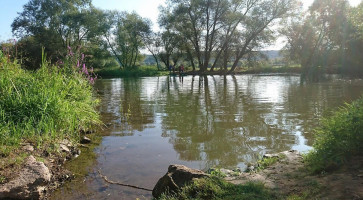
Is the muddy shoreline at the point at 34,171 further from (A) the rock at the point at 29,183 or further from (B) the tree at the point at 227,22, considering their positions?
(B) the tree at the point at 227,22

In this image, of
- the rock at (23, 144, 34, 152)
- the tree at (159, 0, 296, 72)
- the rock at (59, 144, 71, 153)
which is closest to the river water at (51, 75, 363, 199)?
the rock at (59, 144, 71, 153)

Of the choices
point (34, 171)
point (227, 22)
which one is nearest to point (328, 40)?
point (227, 22)

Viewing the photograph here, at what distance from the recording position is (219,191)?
10.3 ft

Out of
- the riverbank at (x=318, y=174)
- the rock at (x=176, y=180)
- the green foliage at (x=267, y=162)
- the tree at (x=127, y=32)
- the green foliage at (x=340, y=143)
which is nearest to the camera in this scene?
the riverbank at (x=318, y=174)

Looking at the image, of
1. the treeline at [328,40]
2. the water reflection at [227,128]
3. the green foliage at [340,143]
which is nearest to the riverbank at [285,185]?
Answer: the green foliage at [340,143]

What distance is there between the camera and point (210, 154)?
5.59m

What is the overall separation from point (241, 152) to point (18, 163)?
3.97 metres

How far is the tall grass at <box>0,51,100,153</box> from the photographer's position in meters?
Answer: 4.97

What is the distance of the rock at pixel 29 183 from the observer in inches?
138

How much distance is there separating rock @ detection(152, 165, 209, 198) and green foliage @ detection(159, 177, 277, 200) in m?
0.13

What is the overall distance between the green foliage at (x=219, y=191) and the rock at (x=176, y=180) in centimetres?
13

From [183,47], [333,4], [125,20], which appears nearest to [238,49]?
[183,47]

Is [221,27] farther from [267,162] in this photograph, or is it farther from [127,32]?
[267,162]

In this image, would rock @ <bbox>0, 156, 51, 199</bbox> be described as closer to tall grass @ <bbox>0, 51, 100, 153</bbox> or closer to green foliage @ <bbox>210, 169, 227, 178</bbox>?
tall grass @ <bbox>0, 51, 100, 153</bbox>
